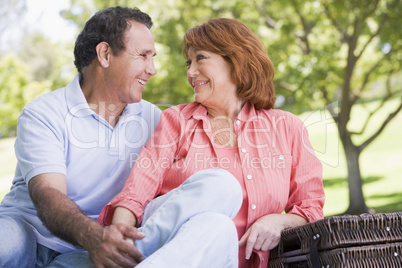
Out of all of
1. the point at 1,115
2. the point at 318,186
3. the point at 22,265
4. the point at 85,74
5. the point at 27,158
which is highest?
the point at 1,115

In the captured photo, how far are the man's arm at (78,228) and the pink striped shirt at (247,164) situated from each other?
235 millimetres

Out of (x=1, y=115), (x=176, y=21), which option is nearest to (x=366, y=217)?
(x=176, y=21)

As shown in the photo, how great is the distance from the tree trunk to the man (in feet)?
20.8

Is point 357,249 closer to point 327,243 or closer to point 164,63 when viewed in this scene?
point 327,243

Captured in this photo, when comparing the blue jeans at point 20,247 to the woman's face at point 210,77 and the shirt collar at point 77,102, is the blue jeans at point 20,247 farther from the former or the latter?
the woman's face at point 210,77

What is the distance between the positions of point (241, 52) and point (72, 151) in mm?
889

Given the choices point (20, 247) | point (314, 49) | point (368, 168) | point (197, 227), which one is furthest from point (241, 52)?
point (368, 168)

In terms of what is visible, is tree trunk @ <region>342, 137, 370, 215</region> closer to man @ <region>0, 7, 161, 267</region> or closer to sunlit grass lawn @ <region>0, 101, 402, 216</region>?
sunlit grass lawn @ <region>0, 101, 402, 216</region>

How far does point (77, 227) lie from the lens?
1642 mm

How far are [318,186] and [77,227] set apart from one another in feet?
3.24

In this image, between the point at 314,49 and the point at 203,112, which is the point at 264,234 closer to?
the point at 203,112

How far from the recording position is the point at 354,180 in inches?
332

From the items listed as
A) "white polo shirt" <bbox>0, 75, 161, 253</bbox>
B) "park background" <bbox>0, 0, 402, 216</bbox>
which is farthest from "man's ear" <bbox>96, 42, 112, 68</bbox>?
"park background" <bbox>0, 0, 402, 216</bbox>

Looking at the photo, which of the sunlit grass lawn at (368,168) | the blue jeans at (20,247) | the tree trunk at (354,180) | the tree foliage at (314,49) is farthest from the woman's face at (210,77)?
the tree trunk at (354,180)
